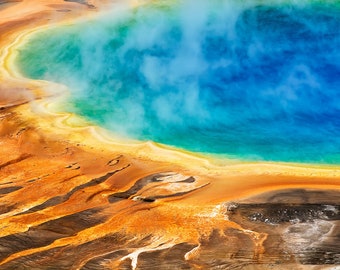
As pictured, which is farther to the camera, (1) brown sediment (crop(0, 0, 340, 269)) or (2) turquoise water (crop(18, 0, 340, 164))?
(2) turquoise water (crop(18, 0, 340, 164))

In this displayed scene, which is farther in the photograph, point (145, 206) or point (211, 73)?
point (211, 73)

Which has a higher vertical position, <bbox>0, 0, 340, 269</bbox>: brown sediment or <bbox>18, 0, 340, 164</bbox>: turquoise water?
<bbox>18, 0, 340, 164</bbox>: turquoise water

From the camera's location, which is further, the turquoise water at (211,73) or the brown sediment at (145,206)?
the turquoise water at (211,73)

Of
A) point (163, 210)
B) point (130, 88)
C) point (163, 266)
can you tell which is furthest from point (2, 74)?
point (163, 266)

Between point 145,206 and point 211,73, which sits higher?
point 211,73

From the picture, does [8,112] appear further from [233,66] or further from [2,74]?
[233,66]
